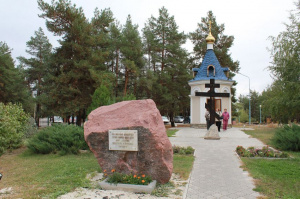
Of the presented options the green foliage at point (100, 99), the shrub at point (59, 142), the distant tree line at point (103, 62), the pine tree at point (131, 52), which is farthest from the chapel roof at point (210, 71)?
the shrub at point (59, 142)

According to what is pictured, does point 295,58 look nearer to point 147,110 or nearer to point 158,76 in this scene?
point 147,110

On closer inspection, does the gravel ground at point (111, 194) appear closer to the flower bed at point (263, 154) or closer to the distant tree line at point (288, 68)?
the flower bed at point (263, 154)

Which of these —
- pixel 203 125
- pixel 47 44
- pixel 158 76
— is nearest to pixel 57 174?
pixel 203 125

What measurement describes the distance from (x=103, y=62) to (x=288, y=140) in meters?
16.8

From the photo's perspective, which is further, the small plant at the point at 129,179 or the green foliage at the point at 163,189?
the small plant at the point at 129,179

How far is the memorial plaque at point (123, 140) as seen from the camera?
5.23 meters

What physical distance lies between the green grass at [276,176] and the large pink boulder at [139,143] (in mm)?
2041

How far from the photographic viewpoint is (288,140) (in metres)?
9.95

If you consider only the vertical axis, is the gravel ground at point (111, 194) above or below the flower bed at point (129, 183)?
below

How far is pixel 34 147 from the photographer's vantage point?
9531 mm

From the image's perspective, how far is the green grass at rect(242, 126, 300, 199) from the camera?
4897mm

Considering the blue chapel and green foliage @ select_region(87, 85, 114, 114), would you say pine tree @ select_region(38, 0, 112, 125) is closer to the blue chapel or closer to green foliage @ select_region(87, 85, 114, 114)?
green foliage @ select_region(87, 85, 114, 114)

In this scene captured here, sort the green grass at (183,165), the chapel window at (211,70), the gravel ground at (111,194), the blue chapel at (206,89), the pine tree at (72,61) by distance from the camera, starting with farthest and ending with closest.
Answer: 1. the chapel window at (211,70)
2. the blue chapel at (206,89)
3. the pine tree at (72,61)
4. the green grass at (183,165)
5. the gravel ground at (111,194)

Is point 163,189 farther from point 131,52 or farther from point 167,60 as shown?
point 167,60
